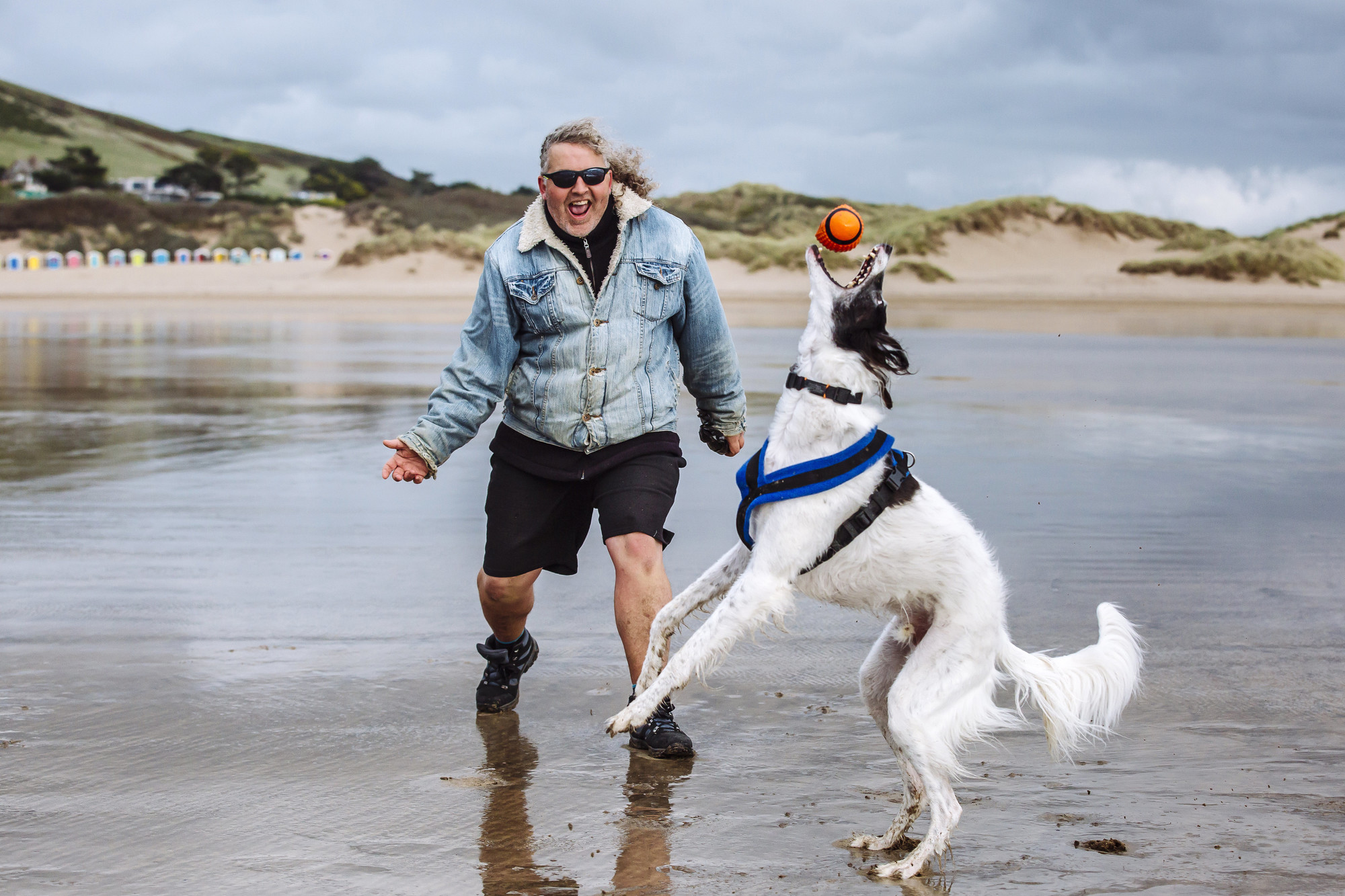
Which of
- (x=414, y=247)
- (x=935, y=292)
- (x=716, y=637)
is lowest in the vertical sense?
(x=716, y=637)

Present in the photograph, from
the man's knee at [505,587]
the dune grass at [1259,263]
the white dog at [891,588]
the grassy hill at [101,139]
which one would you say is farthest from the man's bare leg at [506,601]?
the grassy hill at [101,139]

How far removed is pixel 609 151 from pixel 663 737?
2065 mm

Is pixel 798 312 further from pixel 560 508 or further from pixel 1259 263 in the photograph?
pixel 560 508

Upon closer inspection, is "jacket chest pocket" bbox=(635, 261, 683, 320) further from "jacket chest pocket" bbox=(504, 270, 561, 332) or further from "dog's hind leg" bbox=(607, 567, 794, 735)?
"dog's hind leg" bbox=(607, 567, 794, 735)

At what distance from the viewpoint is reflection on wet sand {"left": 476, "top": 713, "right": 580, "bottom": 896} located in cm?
339

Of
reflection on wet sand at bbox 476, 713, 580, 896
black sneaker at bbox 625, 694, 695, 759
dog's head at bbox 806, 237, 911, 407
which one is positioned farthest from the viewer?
black sneaker at bbox 625, 694, 695, 759

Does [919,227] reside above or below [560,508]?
above

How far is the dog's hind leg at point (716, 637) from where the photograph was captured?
11.8 feet

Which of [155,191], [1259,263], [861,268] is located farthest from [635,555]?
[155,191]

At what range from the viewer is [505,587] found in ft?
15.2

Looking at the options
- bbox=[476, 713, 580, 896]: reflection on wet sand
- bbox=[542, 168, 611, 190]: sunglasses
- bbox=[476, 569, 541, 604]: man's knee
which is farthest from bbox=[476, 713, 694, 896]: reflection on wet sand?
bbox=[542, 168, 611, 190]: sunglasses

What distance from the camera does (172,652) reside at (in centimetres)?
531

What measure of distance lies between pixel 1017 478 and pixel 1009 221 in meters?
44.6

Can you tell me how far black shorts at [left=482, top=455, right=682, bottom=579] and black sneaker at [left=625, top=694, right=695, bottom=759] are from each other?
62 centimetres
